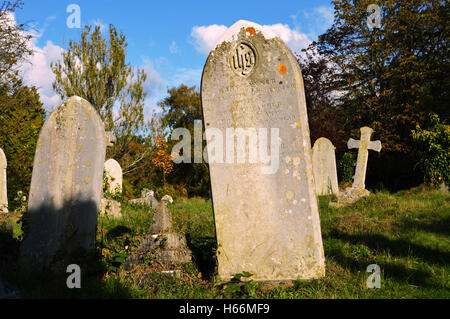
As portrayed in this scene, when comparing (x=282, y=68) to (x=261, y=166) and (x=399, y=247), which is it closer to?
(x=261, y=166)

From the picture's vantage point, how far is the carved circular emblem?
419cm

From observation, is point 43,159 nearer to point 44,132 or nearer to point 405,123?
point 44,132

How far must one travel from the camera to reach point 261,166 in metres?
4.17

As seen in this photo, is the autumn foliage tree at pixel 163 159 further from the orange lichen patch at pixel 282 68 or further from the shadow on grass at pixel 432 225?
the orange lichen patch at pixel 282 68

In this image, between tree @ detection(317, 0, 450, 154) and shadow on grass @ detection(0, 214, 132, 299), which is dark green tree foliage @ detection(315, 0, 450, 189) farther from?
shadow on grass @ detection(0, 214, 132, 299)

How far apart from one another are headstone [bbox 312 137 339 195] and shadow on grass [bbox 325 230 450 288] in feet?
21.6

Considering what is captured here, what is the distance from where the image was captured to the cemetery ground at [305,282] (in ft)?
12.4

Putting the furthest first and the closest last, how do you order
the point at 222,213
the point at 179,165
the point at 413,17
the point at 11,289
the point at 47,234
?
the point at 179,165, the point at 413,17, the point at 47,234, the point at 222,213, the point at 11,289

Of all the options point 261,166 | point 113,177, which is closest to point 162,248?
point 261,166

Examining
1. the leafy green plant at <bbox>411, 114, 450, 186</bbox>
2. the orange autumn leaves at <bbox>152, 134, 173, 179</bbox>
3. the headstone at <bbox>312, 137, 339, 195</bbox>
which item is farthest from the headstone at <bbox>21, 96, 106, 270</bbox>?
the orange autumn leaves at <bbox>152, 134, 173, 179</bbox>

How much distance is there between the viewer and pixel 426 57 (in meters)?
19.4

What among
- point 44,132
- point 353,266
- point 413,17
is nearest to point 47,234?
point 44,132

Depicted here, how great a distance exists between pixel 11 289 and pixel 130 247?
1.50m

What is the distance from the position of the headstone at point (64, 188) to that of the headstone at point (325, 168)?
973cm
